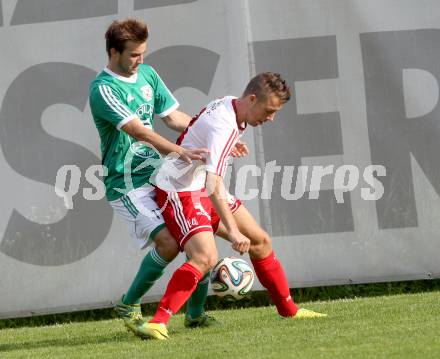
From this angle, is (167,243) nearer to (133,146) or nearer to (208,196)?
(208,196)

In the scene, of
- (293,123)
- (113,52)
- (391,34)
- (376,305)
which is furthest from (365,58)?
(113,52)

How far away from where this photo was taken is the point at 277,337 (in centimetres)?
514

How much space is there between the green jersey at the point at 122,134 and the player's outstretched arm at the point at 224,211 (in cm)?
71

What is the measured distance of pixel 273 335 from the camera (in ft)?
17.2

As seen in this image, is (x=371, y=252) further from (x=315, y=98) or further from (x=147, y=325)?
(x=147, y=325)

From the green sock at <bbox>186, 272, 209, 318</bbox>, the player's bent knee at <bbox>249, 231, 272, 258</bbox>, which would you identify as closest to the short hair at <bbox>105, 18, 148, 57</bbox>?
the player's bent knee at <bbox>249, 231, 272, 258</bbox>

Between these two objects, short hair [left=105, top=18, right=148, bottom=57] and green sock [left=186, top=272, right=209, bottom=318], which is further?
green sock [left=186, top=272, right=209, bottom=318]

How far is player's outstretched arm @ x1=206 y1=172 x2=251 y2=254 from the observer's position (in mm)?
5078

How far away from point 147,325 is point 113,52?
152cm

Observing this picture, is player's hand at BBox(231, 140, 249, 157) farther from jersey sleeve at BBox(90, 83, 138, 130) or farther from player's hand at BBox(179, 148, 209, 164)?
jersey sleeve at BBox(90, 83, 138, 130)

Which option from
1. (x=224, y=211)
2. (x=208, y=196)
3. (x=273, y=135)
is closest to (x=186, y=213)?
(x=208, y=196)

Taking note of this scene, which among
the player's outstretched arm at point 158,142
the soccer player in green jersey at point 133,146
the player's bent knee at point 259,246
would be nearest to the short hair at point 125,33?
the soccer player in green jersey at point 133,146

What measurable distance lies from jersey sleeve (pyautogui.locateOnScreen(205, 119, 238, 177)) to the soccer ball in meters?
0.76

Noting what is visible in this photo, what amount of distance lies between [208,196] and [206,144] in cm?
31
